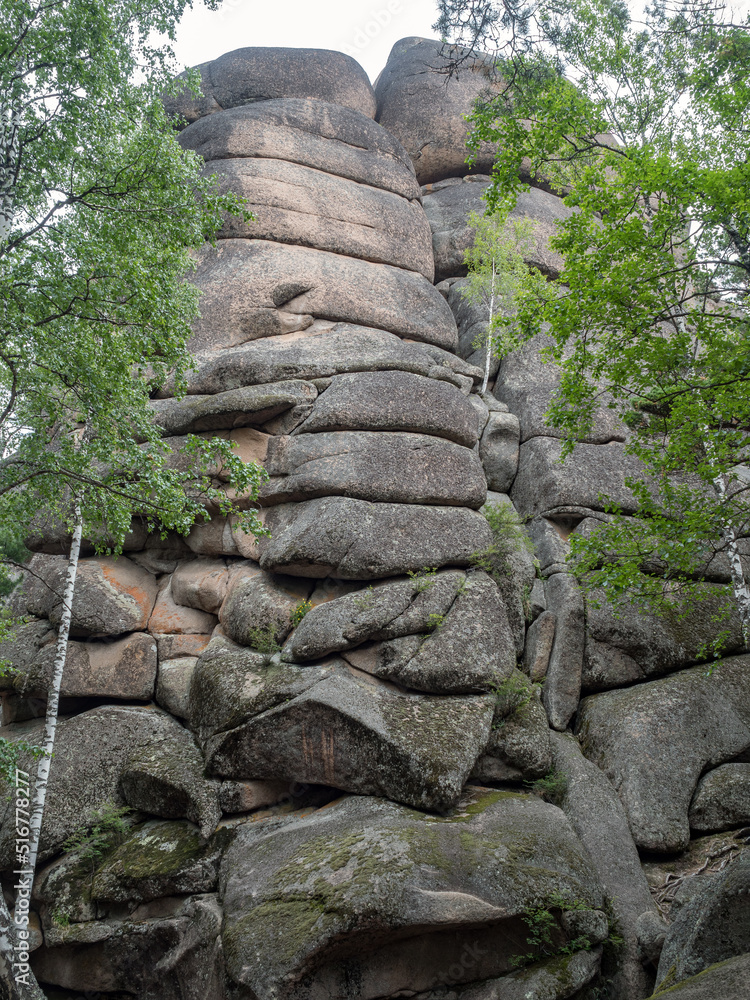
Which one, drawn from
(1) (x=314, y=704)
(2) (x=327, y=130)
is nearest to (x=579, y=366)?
(1) (x=314, y=704)

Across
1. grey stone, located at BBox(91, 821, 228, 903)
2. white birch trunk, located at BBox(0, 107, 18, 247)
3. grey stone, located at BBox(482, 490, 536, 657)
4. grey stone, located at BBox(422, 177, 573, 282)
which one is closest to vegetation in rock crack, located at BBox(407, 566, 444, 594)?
grey stone, located at BBox(482, 490, 536, 657)

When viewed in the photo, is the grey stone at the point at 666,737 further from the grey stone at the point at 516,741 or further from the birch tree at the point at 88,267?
the birch tree at the point at 88,267

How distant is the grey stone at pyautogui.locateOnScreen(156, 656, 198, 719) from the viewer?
43.9 feet

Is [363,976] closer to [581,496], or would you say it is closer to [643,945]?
[643,945]

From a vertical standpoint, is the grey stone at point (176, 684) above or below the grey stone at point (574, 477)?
below

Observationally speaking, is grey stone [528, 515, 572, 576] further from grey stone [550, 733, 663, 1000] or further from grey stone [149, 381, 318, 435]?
grey stone [149, 381, 318, 435]

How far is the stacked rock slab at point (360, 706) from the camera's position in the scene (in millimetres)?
8875

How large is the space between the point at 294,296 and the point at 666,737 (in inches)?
576

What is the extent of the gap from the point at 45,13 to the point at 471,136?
296 inches

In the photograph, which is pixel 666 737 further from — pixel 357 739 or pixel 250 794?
pixel 250 794

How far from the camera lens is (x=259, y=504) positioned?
49.8ft

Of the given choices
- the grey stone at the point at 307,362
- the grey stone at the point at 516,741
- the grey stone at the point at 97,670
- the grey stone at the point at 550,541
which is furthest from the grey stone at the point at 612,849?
the grey stone at the point at 307,362

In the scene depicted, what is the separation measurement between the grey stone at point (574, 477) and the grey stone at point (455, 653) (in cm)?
457

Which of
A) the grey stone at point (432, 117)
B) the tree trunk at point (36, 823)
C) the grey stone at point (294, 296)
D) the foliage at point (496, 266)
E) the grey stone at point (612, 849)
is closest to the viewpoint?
the tree trunk at point (36, 823)
